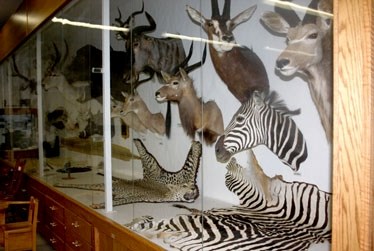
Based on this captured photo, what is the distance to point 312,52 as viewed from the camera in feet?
6.01

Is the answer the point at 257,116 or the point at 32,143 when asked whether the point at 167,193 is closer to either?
the point at 257,116

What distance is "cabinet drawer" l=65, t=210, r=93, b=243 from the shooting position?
3318mm

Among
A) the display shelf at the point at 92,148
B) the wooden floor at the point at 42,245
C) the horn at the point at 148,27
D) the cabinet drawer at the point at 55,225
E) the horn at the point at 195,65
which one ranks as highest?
the horn at the point at 148,27

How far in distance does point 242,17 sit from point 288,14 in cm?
41

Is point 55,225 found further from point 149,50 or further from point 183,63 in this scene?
point 183,63

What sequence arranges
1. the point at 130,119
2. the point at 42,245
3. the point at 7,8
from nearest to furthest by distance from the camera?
1. the point at 130,119
2. the point at 42,245
3. the point at 7,8

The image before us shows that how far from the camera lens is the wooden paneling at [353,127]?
1.05 metres

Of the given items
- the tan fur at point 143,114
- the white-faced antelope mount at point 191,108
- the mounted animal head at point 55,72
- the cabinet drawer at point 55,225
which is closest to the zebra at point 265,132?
the white-faced antelope mount at point 191,108

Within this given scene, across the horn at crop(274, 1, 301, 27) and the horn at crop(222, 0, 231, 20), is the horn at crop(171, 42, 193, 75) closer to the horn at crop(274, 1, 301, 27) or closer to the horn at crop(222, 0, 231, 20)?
the horn at crop(222, 0, 231, 20)

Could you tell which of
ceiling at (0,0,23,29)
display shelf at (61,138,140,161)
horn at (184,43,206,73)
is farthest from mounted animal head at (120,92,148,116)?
ceiling at (0,0,23,29)

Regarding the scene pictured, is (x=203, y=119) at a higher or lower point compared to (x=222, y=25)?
lower

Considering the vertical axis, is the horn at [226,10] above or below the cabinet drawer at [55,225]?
above

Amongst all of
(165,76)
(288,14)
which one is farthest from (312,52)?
(165,76)

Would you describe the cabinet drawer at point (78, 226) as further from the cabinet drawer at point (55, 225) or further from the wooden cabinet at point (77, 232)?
the cabinet drawer at point (55, 225)
